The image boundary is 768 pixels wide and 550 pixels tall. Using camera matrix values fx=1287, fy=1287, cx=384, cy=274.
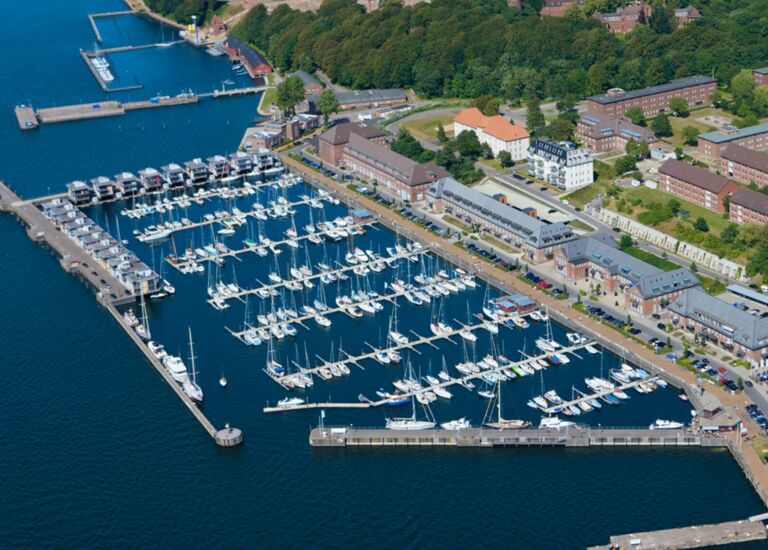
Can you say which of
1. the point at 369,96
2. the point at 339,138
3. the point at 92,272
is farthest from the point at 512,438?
the point at 369,96

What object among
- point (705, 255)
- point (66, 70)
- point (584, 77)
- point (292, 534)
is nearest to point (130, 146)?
point (66, 70)

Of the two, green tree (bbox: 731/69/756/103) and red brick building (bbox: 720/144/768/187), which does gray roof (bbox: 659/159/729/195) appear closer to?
red brick building (bbox: 720/144/768/187)

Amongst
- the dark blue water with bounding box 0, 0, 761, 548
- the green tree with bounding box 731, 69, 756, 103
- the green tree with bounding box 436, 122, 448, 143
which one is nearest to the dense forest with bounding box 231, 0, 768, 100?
the green tree with bounding box 731, 69, 756, 103

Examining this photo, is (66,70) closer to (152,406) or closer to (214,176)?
(214,176)

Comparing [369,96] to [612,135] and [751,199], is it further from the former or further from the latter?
[751,199]

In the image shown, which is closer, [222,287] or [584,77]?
[222,287]

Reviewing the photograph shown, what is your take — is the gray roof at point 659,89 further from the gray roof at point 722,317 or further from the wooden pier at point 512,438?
the wooden pier at point 512,438
